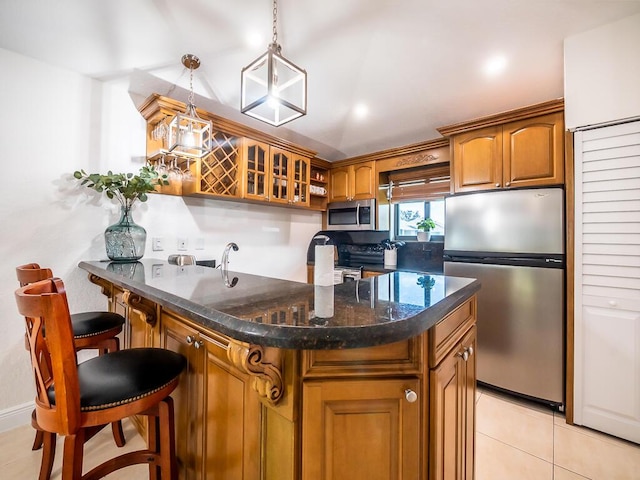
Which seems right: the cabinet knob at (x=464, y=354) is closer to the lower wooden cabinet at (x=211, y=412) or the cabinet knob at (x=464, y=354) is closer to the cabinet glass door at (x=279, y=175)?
the lower wooden cabinet at (x=211, y=412)

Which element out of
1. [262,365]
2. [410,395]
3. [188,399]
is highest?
[262,365]

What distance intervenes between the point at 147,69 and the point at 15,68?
757 millimetres

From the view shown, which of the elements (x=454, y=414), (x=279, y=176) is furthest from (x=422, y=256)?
(x=454, y=414)

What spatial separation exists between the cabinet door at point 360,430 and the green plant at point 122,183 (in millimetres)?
1917

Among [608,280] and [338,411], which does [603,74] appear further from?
[338,411]

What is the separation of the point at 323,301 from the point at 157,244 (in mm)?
2087

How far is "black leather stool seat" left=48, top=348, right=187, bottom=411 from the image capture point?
88cm

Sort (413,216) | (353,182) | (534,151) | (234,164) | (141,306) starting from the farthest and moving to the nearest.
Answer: (353,182) < (413,216) < (234,164) < (534,151) < (141,306)

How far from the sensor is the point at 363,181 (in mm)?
3539

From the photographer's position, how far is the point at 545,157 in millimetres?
2098

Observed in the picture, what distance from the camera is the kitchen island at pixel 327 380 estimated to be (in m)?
0.65

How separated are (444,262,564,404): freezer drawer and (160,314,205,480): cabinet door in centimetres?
216

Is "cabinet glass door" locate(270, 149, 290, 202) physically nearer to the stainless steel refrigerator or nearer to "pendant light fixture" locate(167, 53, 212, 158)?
"pendant light fixture" locate(167, 53, 212, 158)

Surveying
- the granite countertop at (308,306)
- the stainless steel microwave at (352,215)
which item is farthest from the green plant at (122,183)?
the stainless steel microwave at (352,215)
